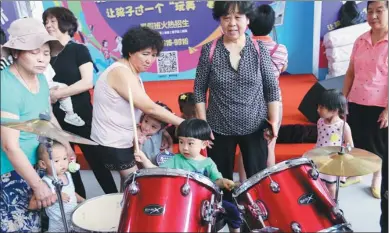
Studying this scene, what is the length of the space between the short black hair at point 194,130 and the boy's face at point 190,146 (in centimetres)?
2

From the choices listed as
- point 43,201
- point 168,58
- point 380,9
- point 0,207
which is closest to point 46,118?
point 43,201

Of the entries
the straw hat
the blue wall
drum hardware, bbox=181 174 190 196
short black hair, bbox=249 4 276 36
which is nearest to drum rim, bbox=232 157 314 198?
drum hardware, bbox=181 174 190 196

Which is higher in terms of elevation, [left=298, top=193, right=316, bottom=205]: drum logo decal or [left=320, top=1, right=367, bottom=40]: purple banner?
[left=320, top=1, right=367, bottom=40]: purple banner

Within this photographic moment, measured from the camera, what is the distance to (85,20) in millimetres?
5004

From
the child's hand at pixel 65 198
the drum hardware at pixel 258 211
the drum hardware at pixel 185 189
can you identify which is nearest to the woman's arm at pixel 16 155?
the child's hand at pixel 65 198

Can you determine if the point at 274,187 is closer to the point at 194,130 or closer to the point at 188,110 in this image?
the point at 194,130

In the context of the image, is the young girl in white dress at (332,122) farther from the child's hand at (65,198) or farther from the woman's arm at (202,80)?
the child's hand at (65,198)

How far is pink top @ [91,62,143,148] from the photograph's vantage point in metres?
2.01

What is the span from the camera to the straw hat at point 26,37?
1664mm

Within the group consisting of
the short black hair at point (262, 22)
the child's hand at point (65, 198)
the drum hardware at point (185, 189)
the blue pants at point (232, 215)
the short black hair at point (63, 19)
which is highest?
the short black hair at point (63, 19)

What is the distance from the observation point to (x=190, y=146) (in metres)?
1.98

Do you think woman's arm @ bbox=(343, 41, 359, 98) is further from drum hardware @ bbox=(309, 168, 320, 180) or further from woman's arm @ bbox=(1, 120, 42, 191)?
woman's arm @ bbox=(1, 120, 42, 191)

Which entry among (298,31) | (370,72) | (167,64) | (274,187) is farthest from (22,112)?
(298,31)

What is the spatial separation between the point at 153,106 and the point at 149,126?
393mm
